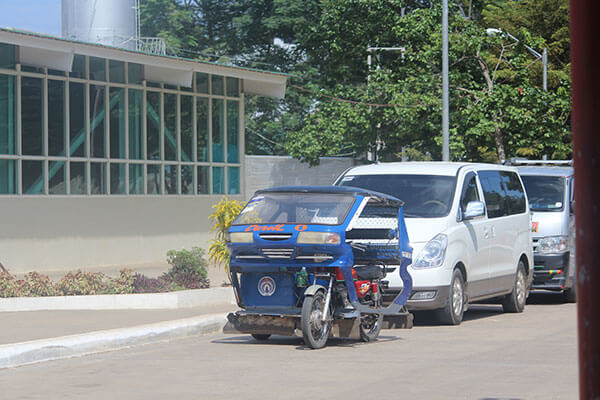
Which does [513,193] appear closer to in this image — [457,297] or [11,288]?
[457,297]

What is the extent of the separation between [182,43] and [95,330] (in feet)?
137

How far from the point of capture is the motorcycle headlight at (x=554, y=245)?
16516 mm

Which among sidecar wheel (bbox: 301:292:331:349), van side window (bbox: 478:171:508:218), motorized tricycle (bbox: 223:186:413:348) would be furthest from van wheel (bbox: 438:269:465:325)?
sidecar wheel (bbox: 301:292:331:349)

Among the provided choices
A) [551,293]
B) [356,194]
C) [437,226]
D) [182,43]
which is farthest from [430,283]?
[182,43]

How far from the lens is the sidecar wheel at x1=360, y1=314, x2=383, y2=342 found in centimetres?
1117

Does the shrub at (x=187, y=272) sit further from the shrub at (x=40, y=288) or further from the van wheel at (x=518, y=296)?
the van wheel at (x=518, y=296)

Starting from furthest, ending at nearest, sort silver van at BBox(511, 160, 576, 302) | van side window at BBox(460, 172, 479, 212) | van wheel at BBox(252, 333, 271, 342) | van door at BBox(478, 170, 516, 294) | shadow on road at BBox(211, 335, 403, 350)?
silver van at BBox(511, 160, 576, 302) < van door at BBox(478, 170, 516, 294) < van side window at BBox(460, 172, 479, 212) < van wheel at BBox(252, 333, 271, 342) < shadow on road at BBox(211, 335, 403, 350)

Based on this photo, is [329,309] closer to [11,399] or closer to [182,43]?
[11,399]

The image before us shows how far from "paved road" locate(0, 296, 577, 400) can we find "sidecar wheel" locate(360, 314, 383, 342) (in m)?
0.13

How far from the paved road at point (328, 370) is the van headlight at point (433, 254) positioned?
2.89 ft

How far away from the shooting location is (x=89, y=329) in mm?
11273

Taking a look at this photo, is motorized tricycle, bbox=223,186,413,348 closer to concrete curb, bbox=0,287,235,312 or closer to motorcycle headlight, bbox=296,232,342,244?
motorcycle headlight, bbox=296,232,342,244

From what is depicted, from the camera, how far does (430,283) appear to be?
41.0ft

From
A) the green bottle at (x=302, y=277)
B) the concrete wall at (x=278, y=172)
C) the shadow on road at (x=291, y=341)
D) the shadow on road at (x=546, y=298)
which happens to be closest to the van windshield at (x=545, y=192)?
the shadow on road at (x=546, y=298)
